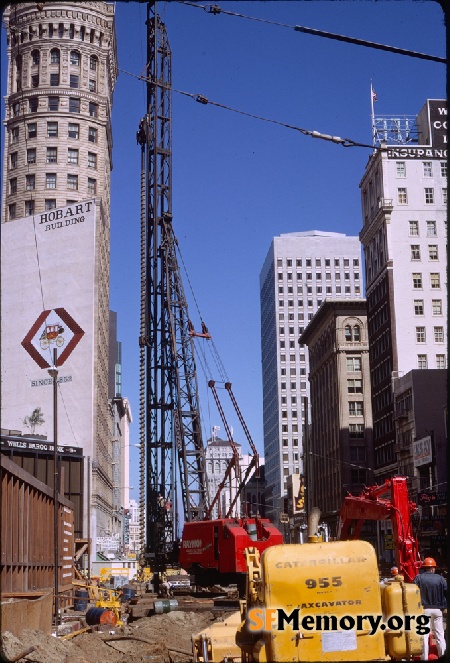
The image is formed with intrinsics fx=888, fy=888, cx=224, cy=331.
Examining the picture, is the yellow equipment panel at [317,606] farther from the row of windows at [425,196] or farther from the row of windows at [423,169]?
the row of windows at [423,169]

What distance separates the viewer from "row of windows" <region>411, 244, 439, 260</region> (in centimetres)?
10831

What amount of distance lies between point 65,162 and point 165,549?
6041 centimetres

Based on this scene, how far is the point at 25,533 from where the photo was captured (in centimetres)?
2848

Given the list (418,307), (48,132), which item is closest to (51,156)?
(48,132)

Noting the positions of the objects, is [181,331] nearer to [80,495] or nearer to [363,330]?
[80,495]

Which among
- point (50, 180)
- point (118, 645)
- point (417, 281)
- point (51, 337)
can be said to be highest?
point (50, 180)

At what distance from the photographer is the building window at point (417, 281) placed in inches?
4203

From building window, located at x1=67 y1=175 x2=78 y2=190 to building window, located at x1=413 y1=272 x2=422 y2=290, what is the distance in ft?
145

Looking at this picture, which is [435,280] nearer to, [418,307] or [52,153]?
[418,307]

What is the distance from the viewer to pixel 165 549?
231 feet

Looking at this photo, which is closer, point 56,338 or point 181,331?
point 181,331

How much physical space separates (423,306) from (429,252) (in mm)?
7594

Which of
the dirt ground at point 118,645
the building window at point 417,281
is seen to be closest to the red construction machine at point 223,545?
the dirt ground at point 118,645

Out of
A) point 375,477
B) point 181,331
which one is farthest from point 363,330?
point 181,331
